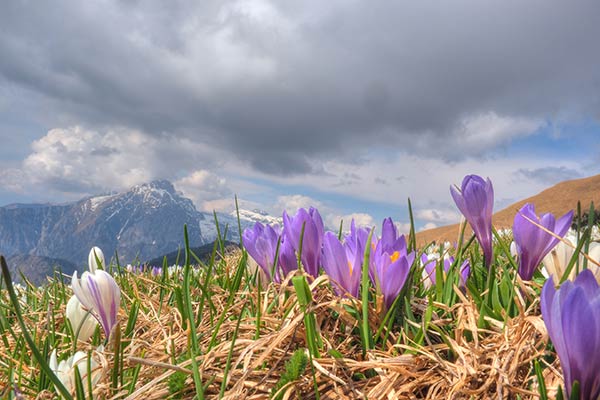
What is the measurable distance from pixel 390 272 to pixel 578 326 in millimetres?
645

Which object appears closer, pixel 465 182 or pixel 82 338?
pixel 465 182

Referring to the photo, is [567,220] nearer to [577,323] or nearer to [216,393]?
[577,323]

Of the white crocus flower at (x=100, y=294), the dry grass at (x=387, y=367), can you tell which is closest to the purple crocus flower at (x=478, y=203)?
the dry grass at (x=387, y=367)

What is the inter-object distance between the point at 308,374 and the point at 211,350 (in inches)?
14.8

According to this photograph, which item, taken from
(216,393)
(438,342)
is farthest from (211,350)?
(438,342)

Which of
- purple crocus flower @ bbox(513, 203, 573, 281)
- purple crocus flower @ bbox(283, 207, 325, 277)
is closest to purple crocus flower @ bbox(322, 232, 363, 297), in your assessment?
purple crocus flower @ bbox(283, 207, 325, 277)

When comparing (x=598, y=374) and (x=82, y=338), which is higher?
(x=598, y=374)

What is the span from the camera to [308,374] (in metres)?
1.37

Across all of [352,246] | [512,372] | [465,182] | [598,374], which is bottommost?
[512,372]

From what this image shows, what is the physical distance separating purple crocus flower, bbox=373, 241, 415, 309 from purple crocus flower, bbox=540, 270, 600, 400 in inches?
22.3

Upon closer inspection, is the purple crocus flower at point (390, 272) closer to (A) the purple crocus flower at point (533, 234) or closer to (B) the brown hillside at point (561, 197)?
(A) the purple crocus flower at point (533, 234)

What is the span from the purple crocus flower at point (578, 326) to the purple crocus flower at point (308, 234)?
3.15ft

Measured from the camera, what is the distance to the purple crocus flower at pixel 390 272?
145cm

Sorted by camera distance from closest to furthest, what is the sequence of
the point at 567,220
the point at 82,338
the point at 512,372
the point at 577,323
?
the point at 577,323
the point at 512,372
the point at 567,220
the point at 82,338
